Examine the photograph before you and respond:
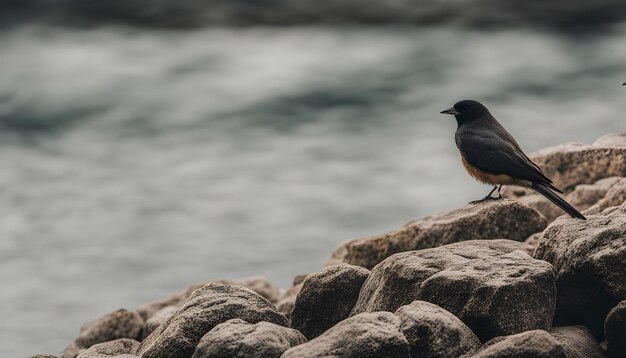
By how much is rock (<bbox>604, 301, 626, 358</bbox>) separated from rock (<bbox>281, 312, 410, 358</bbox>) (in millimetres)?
3484

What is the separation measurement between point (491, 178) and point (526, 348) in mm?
6734

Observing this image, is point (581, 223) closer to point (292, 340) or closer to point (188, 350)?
point (292, 340)

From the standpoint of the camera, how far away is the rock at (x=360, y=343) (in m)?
10.4

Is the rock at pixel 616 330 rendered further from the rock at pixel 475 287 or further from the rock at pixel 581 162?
the rock at pixel 581 162

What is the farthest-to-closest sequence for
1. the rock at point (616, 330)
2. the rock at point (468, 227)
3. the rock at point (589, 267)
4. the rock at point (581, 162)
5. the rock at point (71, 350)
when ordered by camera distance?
the rock at point (581, 162) → the rock at point (71, 350) → the rock at point (468, 227) → the rock at point (589, 267) → the rock at point (616, 330)

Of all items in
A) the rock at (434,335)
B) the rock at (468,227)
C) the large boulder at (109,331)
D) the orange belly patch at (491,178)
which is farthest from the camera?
the large boulder at (109,331)

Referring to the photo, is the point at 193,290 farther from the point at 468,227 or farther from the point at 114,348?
the point at 468,227

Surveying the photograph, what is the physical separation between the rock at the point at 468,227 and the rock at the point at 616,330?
4967 millimetres

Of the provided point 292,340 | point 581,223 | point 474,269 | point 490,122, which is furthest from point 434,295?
point 490,122

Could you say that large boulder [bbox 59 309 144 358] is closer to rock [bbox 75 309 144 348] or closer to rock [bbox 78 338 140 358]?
rock [bbox 75 309 144 348]

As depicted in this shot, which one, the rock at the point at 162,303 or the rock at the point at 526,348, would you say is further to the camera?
the rock at the point at 162,303

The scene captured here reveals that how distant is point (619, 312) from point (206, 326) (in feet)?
19.5

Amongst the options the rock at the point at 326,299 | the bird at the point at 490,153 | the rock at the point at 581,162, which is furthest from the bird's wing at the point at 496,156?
the rock at the point at 581,162

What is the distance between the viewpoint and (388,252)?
1884 cm
